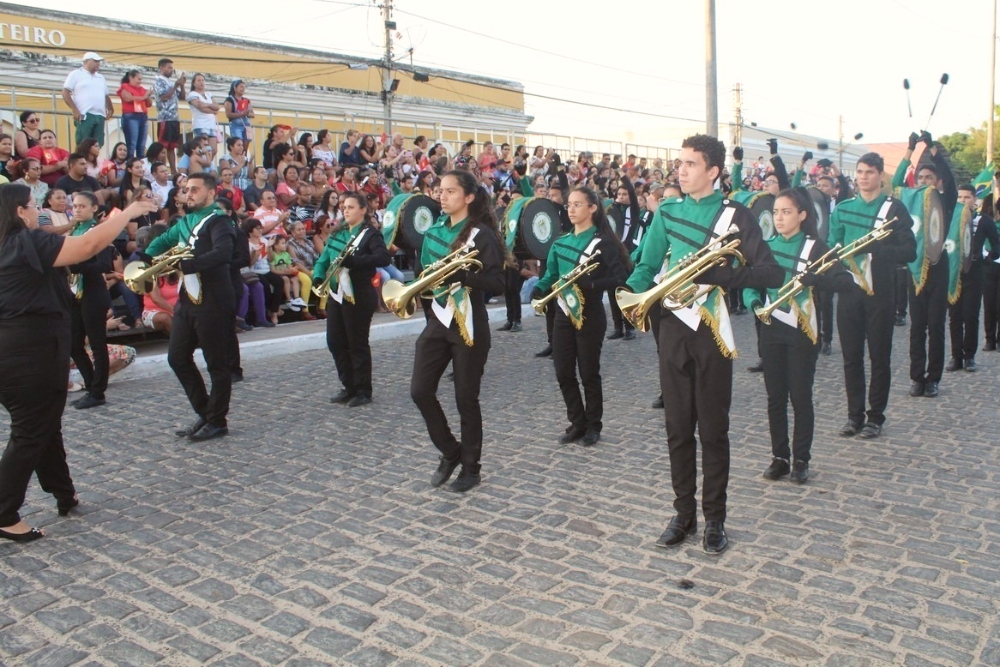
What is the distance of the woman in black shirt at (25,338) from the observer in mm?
4977

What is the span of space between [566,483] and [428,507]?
39.1 inches

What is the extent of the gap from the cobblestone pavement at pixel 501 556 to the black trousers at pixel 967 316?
2.14 meters

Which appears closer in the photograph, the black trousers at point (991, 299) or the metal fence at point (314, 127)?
the black trousers at point (991, 299)

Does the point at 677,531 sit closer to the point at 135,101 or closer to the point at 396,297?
the point at 396,297

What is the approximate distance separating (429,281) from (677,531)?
2171 mm

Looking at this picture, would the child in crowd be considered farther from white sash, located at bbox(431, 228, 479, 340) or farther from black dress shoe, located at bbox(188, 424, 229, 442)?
white sash, located at bbox(431, 228, 479, 340)

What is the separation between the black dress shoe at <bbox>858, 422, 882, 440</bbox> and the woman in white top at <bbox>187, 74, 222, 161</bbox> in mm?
11330

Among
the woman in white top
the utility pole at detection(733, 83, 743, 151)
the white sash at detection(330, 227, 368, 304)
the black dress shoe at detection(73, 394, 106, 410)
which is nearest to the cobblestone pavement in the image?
the black dress shoe at detection(73, 394, 106, 410)

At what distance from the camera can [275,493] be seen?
5906 millimetres

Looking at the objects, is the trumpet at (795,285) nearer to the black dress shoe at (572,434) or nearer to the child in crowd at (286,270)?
the black dress shoe at (572,434)

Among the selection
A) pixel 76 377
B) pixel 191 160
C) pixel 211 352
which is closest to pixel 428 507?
pixel 211 352

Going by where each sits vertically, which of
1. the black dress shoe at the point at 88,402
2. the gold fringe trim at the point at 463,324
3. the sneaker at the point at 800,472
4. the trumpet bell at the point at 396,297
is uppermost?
the trumpet bell at the point at 396,297

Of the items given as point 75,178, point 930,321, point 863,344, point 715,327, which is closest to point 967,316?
point 930,321

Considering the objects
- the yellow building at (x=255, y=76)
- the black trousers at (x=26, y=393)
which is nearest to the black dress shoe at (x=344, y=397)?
the black trousers at (x=26, y=393)
